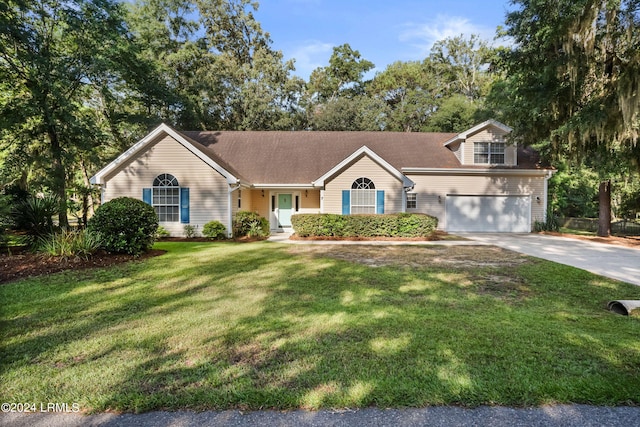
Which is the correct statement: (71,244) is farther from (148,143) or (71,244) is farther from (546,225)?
(546,225)

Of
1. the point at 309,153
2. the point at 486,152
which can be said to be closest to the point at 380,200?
the point at 309,153

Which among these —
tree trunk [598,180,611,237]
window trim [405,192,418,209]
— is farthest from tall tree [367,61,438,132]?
tree trunk [598,180,611,237]

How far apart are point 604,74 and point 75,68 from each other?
834 inches

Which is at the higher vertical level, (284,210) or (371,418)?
(284,210)

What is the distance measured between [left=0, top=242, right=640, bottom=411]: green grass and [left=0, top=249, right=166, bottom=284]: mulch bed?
753 mm

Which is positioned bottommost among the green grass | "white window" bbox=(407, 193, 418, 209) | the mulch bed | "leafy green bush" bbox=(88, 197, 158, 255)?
the green grass

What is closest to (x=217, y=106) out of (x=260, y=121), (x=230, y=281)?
(x=260, y=121)

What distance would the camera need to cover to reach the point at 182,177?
14055mm

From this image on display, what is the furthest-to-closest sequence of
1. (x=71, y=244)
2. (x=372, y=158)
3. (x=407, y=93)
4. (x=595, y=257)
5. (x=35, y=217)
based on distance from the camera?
1. (x=407, y=93)
2. (x=372, y=158)
3. (x=595, y=257)
4. (x=35, y=217)
5. (x=71, y=244)

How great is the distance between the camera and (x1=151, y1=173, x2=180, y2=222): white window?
555 inches

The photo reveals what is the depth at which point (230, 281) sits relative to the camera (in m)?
6.48

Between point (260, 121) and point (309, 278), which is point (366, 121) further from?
point (309, 278)

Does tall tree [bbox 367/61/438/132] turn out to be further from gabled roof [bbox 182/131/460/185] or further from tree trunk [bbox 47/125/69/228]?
tree trunk [bbox 47/125/69/228]

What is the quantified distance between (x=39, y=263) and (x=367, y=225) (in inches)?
411
